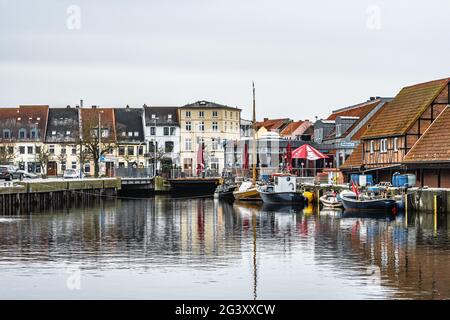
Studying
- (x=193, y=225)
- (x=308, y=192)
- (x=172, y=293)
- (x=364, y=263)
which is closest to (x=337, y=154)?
(x=308, y=192)

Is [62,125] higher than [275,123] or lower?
lower

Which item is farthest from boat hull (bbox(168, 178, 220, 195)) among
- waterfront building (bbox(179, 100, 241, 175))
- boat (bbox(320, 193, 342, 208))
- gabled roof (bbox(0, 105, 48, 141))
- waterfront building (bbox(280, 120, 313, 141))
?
gabled roof (bbox(0, 105, 48, 141))

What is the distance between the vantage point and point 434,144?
244 ft

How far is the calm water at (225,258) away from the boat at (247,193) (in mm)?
29391

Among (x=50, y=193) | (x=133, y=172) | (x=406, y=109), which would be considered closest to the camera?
(x=406, y=109)

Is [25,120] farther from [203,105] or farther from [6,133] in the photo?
[203,105]

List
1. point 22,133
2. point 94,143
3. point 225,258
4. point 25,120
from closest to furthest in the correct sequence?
point 225,258 → point 94,143 → point 22,133 → point 25,120

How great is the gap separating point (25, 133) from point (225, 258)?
124 m

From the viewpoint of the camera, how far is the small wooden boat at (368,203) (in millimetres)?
72125

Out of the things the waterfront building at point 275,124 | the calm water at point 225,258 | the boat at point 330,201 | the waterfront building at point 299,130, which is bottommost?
the calm water at point 225,258

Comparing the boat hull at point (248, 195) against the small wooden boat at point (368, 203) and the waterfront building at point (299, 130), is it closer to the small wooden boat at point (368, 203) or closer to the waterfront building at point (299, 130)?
the small wooden boat at point (368, 203)

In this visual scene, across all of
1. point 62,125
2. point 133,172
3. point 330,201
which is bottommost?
point 330,201

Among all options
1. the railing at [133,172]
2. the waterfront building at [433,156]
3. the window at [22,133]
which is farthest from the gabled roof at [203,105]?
the waterfront building at [433,156]

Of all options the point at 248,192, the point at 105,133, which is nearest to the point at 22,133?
the point at 105,133
